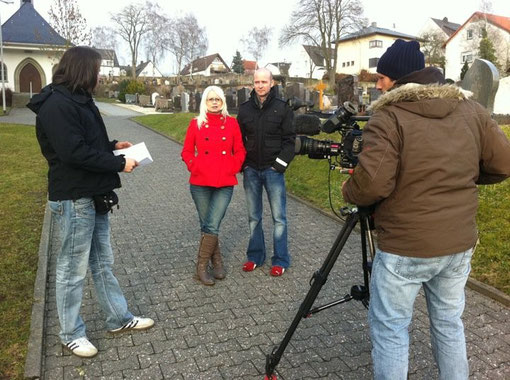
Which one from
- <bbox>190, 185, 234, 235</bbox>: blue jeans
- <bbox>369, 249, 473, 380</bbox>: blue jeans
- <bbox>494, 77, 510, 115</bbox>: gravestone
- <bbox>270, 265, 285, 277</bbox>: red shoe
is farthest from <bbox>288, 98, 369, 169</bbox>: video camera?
<bbox>494, 77, 510, 115</bbox>: gravestone

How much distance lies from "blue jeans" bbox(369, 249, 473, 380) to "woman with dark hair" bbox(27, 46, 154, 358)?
6.15 ft

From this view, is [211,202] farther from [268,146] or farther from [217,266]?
[268,146]

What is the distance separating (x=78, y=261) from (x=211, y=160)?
1681mm

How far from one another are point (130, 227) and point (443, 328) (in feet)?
16.7

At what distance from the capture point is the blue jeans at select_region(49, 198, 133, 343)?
3.20 m

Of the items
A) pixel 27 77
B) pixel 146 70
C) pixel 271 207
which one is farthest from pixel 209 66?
pixel 271 207

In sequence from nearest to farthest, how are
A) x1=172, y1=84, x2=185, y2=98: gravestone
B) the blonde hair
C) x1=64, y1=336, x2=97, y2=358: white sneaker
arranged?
x1=64, y1=336, x2=97, y2=358: white sneaker < the blonde hair < x1=172, y1=84, x2=185, y2=98: gravestone

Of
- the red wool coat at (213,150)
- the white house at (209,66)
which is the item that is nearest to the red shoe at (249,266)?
the red wool coat at (213,150)

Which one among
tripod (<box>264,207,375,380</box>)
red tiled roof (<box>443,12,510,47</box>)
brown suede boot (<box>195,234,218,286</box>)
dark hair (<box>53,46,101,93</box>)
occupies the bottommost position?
brown suede boot (<box>195,234,218,286</box>)

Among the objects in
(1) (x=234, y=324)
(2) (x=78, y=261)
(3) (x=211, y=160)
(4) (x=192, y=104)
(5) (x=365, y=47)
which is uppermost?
(5) (x=365, y=47)

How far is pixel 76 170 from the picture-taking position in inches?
124

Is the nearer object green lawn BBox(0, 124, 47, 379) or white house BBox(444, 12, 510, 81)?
green lawn BBox(0, 124, 47, 379)

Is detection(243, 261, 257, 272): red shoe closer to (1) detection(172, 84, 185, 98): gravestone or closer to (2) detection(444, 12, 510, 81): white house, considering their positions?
(1) detection(172, 84, 185, 98): gravestone

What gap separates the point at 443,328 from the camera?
2.45 m
